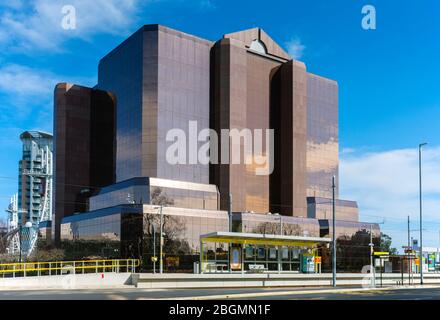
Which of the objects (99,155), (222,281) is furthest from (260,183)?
(222,281)

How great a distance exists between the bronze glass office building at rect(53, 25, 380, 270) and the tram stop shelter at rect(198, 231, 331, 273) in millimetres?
22954

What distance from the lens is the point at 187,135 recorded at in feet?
301

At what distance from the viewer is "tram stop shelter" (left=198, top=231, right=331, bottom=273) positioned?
49.2 metres

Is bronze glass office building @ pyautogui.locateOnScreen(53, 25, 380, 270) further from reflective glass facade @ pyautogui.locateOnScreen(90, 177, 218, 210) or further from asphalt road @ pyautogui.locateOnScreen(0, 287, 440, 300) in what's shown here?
asphalt road @ pyautogui.locateOnScreen(0, 287, 440, 300)

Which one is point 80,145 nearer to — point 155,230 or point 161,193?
point 161,193

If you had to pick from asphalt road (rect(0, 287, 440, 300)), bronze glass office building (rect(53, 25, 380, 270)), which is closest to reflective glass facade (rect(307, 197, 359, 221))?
bronze glass office building (rect(53, 25, 380, 270))

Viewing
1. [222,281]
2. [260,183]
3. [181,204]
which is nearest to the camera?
[222,281]

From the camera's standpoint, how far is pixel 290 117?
10125 cm

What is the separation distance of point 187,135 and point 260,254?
138 ft

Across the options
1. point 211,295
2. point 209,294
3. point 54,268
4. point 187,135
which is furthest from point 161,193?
point 211,295

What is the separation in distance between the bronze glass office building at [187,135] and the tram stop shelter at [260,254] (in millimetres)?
22954

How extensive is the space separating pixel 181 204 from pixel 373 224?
1522 inches

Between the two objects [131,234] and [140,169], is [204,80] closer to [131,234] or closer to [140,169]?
[140,169]

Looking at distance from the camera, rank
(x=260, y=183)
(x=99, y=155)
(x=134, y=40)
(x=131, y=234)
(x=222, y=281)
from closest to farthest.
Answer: (x=222, y=281) → (x=131, y=234) → (x=134, y=40) → (x=260, y=183) → (x=99, y=155)
